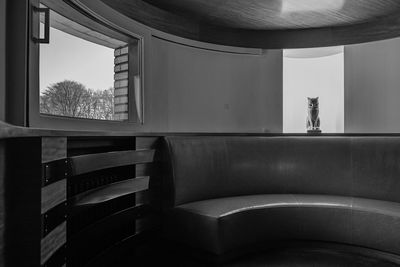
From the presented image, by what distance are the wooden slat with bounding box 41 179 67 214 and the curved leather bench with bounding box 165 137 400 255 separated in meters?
1.09

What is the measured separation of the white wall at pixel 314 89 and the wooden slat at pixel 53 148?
290 centimetres

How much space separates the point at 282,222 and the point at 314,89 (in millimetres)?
1929

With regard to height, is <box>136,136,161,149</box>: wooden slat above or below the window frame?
below

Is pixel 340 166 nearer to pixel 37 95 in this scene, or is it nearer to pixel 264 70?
pixel 264 70

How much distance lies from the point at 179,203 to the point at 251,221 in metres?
0.59

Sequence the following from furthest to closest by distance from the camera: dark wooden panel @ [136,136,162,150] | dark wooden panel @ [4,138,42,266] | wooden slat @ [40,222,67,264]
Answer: dark wooden panel @ [136,136,162,150], wooden slat @ [40,222,67,264], dark wooden panel @ [4,138,42,266]

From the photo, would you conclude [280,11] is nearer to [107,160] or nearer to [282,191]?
[282,191]

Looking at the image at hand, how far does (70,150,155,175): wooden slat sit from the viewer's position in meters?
1.71

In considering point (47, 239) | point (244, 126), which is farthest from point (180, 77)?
point (47, 239)

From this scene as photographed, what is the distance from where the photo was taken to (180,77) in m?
3.29

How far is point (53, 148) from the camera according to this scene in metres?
1.46

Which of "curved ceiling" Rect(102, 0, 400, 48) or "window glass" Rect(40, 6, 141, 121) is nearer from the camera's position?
"window glass" Rect(40, 6, 141, 121)

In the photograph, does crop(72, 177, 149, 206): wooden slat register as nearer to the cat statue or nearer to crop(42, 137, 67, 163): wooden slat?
crop(42, 137, 67, 163): wooden slat

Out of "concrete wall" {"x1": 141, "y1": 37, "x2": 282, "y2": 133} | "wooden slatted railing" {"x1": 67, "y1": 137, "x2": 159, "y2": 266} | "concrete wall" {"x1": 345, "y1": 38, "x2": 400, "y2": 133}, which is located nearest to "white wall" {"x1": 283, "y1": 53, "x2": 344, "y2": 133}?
"concrete wall" {"x1": 345, "y1": 38, "x2": 400, "y2": 133}
